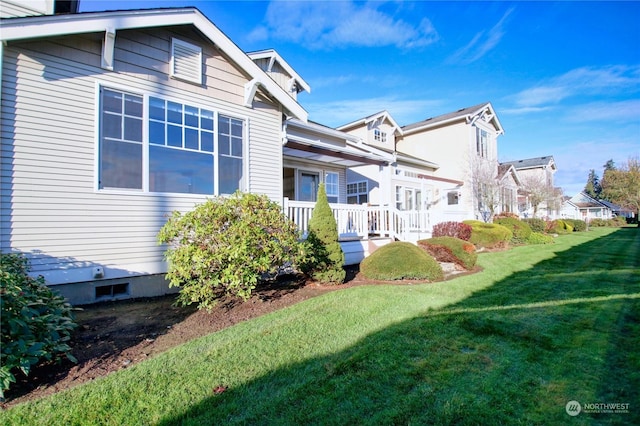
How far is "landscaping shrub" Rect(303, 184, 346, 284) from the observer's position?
23.4 ft

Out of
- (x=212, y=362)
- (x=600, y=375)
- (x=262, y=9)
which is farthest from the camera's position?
(x=262, y=9)

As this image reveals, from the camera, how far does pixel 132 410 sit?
265 centimetres

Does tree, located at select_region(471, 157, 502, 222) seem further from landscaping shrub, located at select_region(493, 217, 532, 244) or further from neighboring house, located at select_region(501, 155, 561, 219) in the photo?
neighboring house, located at select_region(501, 155, 561, 219)

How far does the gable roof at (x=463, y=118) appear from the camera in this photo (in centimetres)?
2186

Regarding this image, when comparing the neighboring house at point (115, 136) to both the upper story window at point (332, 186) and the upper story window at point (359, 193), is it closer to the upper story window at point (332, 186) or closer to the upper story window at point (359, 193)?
the upper story window at point (332, 186)

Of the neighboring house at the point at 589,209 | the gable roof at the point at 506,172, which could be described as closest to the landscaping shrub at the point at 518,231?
the gable roof at the point at 506,172

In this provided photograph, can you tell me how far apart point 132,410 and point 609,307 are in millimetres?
6655

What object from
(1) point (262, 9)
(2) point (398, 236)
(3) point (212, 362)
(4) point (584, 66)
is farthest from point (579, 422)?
(4) point (584, 66)

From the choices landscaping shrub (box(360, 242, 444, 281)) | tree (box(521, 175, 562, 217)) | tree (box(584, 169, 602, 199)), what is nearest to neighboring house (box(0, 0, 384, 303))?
landscaping shrub (box(360, 242, 444, 281))

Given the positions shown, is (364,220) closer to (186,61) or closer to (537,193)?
(186,61)

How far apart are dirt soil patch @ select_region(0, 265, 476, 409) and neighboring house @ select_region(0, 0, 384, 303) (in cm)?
91

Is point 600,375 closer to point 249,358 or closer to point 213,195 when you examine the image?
point 249,358

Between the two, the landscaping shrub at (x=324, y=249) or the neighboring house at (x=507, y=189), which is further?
the neighboring house at (x=507, y=189)

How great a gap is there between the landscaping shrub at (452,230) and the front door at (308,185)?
231 inches
